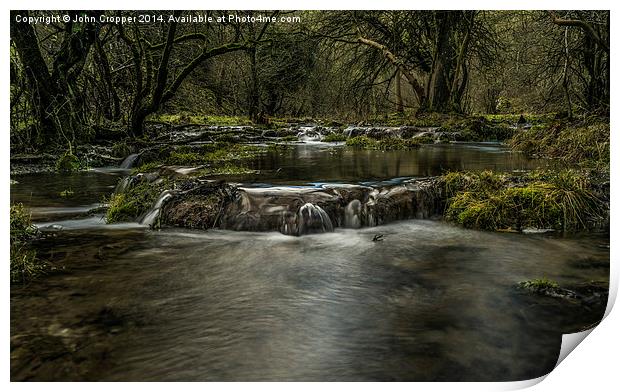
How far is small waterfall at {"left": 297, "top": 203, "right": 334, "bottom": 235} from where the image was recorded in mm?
3658

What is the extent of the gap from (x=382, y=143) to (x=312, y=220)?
2.57 metres

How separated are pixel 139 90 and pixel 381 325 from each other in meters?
3.39

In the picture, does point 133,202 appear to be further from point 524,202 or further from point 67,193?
point 524,202

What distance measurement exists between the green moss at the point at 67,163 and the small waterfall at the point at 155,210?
878mm

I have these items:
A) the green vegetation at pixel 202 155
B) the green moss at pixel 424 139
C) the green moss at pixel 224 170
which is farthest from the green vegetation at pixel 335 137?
the green moss at pixel 224 170

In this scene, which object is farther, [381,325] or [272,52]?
[272,52]

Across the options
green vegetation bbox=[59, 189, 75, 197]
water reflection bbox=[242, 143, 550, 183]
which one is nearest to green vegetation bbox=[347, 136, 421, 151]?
water reflection bbox=[242, 143, 550, 183]

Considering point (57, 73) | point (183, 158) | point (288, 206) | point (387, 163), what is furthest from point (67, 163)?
point (387, 163)

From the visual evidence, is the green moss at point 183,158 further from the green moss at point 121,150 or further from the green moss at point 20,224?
the green moss at point 20,224

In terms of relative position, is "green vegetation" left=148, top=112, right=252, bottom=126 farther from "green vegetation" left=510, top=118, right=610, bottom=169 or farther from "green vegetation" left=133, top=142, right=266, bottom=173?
"green vegetation" left=510, top=118, right=610, bottom=169

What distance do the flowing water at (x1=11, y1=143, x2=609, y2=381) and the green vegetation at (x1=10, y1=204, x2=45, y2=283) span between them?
0.23 feet
